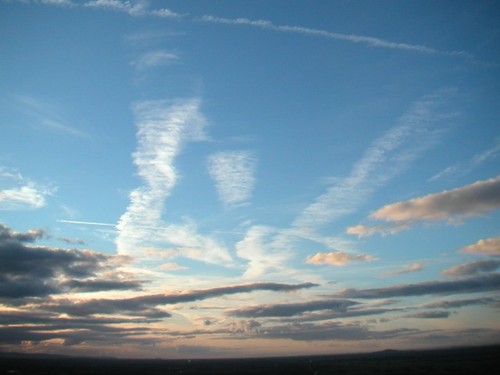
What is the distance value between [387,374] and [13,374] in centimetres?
15564

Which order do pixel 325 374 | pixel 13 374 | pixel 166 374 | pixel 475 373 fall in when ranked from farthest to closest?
pixel 166 374 → pixel 13 374 → pixel 325 374 → pixel 475 373

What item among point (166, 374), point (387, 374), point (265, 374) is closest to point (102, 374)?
point (166, 374)

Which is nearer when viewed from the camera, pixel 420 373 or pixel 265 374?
pixel 420 373

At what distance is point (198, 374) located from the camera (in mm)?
162750

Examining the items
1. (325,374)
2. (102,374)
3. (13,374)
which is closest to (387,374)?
(325,374)

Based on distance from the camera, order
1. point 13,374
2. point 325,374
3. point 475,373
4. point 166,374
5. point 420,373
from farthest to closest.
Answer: point 166,374 → point 13,374 → point 325,374 → point 420,373 → point 475,373

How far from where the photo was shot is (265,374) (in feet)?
509

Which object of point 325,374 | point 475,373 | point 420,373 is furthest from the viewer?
point 325,374

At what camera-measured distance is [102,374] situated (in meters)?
175

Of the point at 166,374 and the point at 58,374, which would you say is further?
the point at 166,374

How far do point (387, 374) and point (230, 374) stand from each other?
69.9m

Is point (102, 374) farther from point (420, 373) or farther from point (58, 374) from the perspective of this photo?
point (420, 373)

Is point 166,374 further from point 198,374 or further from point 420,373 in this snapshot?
point 420,373

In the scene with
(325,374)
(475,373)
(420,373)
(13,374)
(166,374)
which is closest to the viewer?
(475,373)
